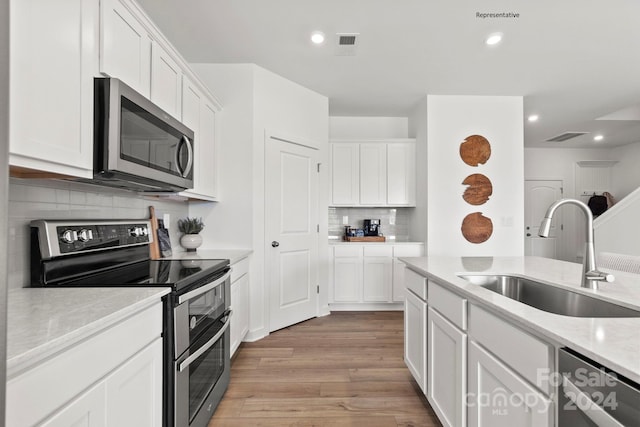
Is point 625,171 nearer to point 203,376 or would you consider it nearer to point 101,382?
point 203,376

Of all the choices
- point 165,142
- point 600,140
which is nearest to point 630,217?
point 600,140

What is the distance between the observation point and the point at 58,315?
36.9 inches

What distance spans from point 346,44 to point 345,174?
189 cm

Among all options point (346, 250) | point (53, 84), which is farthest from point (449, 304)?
point (346, 250)

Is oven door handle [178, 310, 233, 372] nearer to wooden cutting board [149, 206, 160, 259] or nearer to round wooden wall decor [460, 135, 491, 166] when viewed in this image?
wooden cutting board [149, 206, 160, 259]

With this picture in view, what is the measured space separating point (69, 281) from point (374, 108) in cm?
401

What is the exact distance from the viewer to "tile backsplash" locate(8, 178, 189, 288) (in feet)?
4.24

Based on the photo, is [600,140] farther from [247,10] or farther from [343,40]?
[247,10]

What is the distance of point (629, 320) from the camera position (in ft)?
3.03

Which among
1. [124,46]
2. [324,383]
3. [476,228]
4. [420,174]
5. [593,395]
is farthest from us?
[420,174]

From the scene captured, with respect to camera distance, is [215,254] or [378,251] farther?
[378,251]

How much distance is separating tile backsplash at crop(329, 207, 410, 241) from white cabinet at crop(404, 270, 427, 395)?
2486 millimetres

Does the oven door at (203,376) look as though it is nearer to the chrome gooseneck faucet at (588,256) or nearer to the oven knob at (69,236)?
the oven knob at (69,236)

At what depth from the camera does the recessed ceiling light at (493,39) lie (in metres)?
2.70
